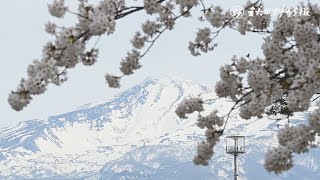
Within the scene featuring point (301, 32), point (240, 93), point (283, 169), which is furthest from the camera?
point (240, 93)

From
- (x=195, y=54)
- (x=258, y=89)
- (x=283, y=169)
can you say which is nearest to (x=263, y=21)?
(x=195, y=54)

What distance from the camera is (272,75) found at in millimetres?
7523

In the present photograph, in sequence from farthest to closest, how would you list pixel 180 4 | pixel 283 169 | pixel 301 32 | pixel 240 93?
pixel 180 4, pixel 240 93, pixel 301 32, pixel 283 169

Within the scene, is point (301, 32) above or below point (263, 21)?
below

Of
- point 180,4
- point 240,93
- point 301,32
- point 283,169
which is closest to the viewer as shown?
point 283,169

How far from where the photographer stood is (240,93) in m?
8.20

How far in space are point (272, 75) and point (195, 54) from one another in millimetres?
2074

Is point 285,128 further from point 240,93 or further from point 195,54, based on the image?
point 195,54

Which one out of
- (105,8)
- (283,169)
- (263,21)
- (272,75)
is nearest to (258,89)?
(272,75)

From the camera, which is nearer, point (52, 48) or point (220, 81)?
point (52, 48)

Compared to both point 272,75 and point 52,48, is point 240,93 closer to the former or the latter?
point 272,75

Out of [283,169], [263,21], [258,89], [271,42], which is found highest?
[263,21]

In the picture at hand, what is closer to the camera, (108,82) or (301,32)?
(301,32)

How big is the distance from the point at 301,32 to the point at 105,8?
2.00m
